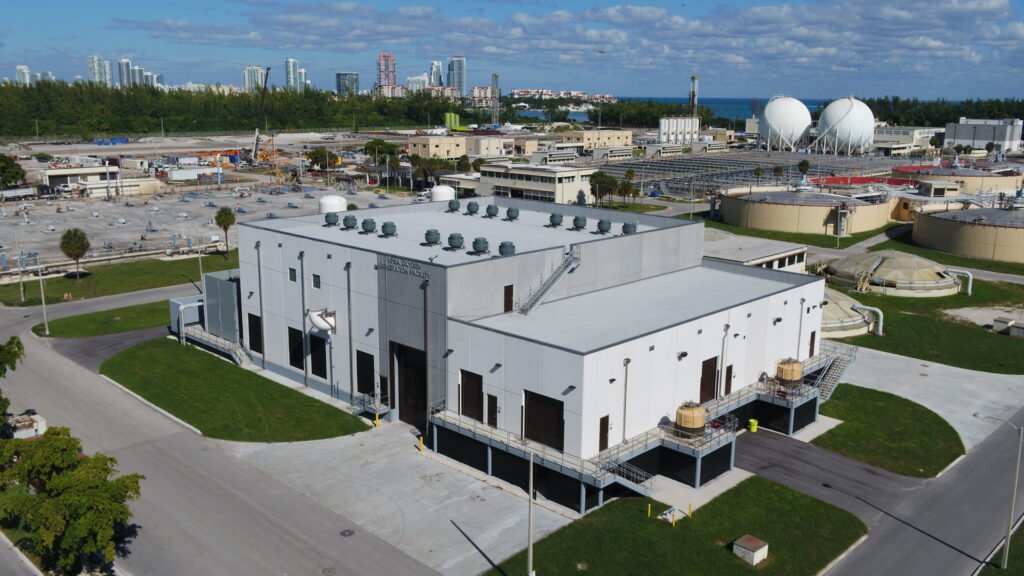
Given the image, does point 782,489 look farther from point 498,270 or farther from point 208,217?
point 208,217

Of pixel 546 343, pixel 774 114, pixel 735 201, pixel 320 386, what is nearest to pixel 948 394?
pixel 546 343

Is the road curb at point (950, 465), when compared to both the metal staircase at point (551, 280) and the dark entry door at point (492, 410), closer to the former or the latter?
the metal staircase at point (551, 280)

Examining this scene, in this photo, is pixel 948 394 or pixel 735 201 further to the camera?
pixel 735 201

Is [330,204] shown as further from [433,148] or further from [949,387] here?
[433,148]

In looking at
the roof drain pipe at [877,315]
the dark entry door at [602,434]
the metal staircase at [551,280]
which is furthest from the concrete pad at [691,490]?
the roof drain pipe at [877,315]

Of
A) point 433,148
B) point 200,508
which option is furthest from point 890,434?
point 433,148
